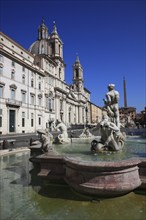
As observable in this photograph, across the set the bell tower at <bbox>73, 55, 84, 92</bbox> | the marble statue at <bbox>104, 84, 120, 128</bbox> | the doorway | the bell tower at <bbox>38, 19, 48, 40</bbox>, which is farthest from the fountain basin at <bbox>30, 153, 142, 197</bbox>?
the bell tower at <bbox>73, 55, 84, 92</bbox>

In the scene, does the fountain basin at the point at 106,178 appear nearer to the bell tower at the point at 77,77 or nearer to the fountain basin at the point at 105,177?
the fountain basin at the point at 105,177

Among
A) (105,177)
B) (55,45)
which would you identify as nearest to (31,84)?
(55,45)

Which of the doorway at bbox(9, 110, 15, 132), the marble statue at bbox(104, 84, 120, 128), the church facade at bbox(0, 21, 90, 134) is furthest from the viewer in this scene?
the doorway at bbox(9, 110, 15, 132)

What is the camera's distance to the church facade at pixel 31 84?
2884cm

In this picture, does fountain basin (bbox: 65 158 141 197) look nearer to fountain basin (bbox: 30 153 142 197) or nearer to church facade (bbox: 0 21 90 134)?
fountain basin (bbox: 30 153 142 197)

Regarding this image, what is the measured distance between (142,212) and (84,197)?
1.15 meters

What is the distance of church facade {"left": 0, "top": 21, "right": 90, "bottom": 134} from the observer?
28844mm

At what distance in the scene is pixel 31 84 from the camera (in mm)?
36062

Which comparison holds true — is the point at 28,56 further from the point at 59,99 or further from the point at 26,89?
the point at 59,99

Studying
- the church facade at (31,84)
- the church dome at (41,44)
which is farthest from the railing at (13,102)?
the church dome at (41,44)

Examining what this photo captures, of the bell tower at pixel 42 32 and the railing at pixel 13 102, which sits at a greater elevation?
the bell tower at pixel 42 32

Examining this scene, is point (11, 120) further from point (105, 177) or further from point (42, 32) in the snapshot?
point (42, 32)

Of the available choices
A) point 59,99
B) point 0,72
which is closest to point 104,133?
point 0,72

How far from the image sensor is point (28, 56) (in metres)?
37.6
